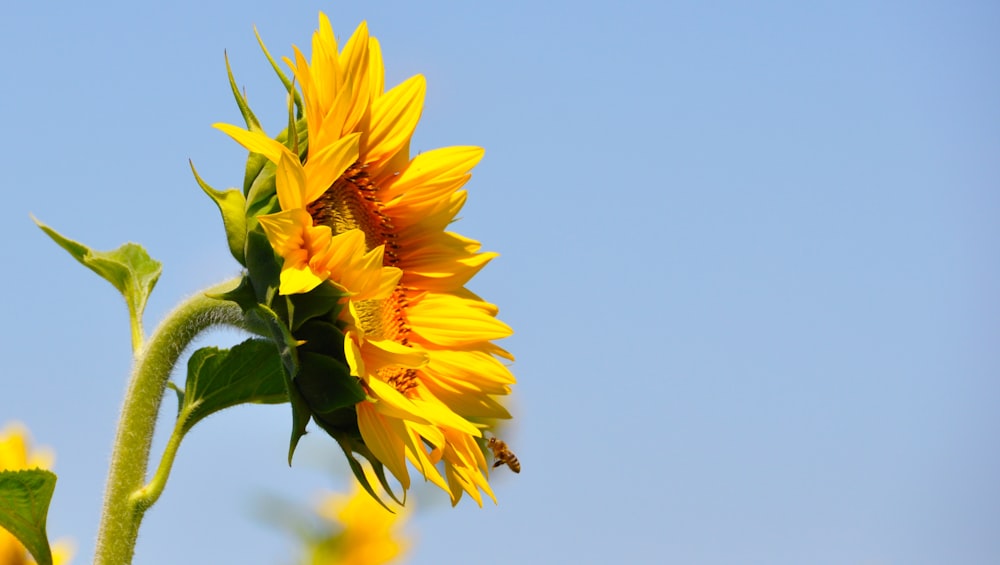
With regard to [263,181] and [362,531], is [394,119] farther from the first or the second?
[362,531]

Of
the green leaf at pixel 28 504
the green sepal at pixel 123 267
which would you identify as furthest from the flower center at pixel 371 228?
the green leaf at pixel 28 504

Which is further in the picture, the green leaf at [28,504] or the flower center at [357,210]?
the flower center at [357,210]

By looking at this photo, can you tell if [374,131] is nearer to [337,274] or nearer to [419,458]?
[337,274]

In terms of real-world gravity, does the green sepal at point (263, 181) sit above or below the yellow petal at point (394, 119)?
below

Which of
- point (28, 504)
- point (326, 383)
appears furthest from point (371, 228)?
point (28, 504)

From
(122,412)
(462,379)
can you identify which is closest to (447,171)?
(462,379)

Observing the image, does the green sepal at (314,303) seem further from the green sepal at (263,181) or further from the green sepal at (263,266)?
the green sepal at (263,181)
